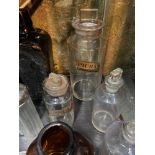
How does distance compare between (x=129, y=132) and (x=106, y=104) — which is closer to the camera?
(x=129, y=132)

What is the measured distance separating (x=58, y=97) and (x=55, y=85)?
5 centimetres

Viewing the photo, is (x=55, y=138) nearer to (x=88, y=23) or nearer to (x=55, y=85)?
(x=55, y=85)

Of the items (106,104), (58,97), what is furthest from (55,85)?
(106,104)

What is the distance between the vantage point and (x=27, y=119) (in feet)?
1.55

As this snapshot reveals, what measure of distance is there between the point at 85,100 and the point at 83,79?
6 centimetres

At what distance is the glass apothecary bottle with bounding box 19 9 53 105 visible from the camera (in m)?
0.46

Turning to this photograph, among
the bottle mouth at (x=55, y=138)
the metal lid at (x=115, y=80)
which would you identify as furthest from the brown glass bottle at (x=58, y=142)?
the metal lid at (x=115, y=80)

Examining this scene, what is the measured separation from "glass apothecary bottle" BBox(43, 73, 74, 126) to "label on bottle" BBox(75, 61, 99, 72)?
66 millimetres

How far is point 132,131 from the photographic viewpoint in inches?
14.6

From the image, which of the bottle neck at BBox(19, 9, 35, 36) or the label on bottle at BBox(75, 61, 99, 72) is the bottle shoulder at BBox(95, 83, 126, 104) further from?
the bottle neck at BBox(19, 9, 35, 36)

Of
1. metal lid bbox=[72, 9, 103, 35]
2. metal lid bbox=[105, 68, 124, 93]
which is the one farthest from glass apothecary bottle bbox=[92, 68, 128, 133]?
metal lid bbox=[72, 9, 103, 35]
